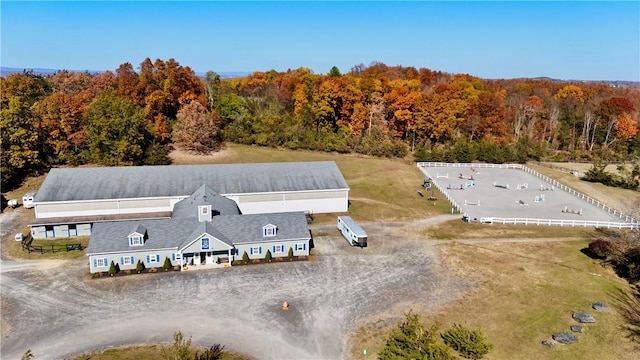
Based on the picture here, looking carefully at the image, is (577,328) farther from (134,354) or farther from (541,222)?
(134,354)

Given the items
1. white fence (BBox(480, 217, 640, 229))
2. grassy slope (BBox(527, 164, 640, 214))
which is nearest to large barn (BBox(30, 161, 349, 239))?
white fence (BBox(480, 217, 640, 229))

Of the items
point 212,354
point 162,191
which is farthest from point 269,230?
point 162,191

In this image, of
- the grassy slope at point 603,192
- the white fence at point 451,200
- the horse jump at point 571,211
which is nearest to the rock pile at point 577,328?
the white fence at point 451,200

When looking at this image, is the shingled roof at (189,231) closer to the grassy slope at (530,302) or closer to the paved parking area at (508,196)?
the grassy slope at (530,302)

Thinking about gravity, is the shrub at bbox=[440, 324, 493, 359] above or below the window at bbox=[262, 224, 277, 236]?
below

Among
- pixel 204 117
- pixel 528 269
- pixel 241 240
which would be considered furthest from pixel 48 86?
pixel 528 269

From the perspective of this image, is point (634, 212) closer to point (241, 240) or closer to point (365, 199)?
point (365, 199)

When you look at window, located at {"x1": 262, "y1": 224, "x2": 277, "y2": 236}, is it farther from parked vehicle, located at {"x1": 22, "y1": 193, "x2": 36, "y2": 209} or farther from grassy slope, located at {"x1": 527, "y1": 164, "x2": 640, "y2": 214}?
grassy slope, located at {"x1": 527, "y1": 164, "x2": 640, "y2": 214}
